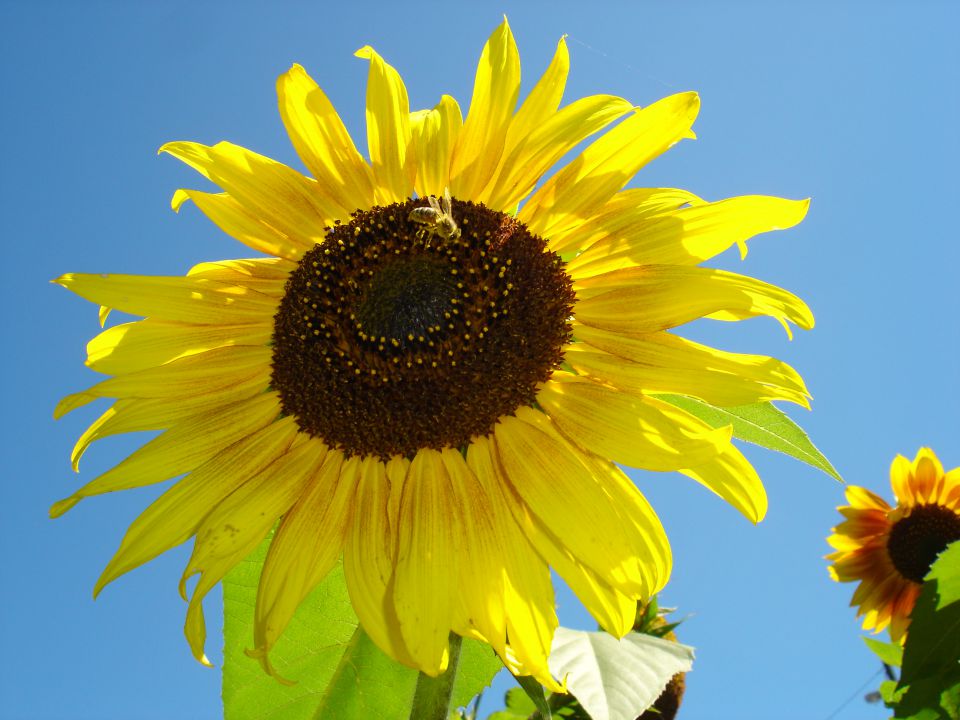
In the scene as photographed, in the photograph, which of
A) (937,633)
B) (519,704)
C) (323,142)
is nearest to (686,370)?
(323,142)

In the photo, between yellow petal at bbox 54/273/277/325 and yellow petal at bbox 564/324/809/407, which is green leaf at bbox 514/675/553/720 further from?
yellow petal at bbox 54/273/277/325

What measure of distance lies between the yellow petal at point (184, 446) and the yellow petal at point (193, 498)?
0.03 metres

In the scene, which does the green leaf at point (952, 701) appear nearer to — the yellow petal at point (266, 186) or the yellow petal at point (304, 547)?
the yellow petal at point (304, 547)

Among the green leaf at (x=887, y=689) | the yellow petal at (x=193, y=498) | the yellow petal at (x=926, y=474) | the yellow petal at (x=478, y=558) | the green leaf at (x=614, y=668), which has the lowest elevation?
the green leaf at (x=887, y=689)

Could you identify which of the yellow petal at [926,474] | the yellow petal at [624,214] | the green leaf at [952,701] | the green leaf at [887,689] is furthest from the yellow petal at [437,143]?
the yellow petal at [926,474]

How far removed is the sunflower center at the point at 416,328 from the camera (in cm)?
234

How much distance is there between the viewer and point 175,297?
2.48 m

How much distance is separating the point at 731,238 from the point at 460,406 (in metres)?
0.84

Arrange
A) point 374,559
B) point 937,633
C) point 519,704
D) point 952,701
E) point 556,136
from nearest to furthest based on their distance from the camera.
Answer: point 374,559 < point 556,136 < point 937,633 < point 952,701 < point 519,704

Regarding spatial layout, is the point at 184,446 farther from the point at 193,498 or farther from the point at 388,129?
the point at 388,129

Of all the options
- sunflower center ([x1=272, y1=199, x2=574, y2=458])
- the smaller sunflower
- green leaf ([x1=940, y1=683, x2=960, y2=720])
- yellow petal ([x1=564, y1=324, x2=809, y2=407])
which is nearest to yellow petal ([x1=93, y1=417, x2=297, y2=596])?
sunflower center ([x1=272, y1=199, x2=574, y2=458])

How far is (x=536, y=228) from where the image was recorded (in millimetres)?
2469

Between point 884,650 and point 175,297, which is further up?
point 175,297

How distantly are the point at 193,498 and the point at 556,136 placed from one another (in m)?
1.39
